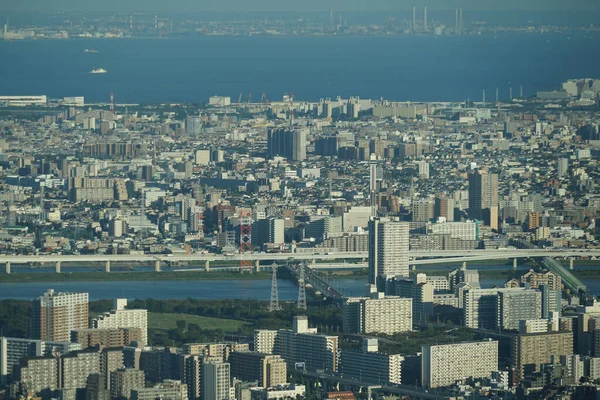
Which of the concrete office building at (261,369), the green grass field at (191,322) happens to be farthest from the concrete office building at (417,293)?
the concrete office building at (261,369)

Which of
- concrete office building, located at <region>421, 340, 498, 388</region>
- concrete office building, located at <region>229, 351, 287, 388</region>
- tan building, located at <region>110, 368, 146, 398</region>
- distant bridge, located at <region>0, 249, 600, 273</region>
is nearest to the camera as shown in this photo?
tan building, located at <region>110, 368, 146, 398</region>

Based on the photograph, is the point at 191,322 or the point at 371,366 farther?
the point at 191,322

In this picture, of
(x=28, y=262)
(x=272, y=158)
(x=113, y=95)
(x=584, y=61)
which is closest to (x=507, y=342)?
(x=28, y=262)

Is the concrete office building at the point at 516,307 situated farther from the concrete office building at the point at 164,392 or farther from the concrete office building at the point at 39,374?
the concrete office building at the point at 39,374

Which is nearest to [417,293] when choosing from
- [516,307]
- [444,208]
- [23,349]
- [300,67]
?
[516,307]

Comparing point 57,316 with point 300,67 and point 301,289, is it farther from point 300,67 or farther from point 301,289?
point 300,67

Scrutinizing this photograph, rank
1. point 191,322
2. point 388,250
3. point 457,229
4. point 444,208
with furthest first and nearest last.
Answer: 1. point 444,208
2. point 457,229
3. point 388,250
4. point 191,322

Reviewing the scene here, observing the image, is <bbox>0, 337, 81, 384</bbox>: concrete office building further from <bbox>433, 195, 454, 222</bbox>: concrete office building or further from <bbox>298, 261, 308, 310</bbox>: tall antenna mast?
<bbox>433, 195, 454, 222</bbox>: concrete office building

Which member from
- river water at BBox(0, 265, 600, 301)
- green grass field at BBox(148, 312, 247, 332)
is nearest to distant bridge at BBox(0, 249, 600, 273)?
river water at BBox(0, 265, 600, 301)
